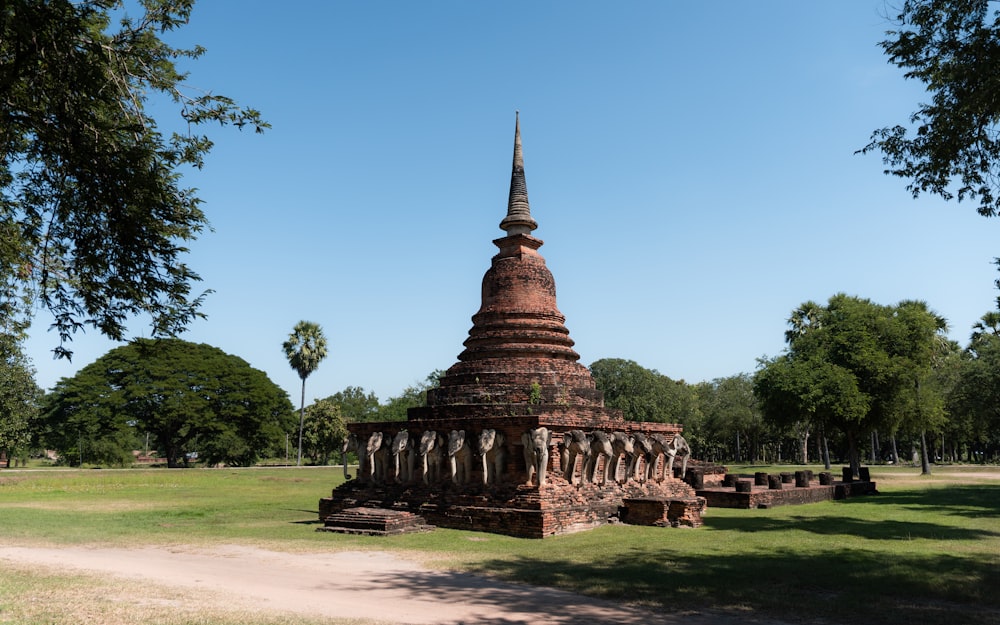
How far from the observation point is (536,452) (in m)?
15.5

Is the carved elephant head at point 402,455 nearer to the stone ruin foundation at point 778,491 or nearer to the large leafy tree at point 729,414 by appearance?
the stone ruin foundation at point 778,491

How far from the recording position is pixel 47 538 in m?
13.8

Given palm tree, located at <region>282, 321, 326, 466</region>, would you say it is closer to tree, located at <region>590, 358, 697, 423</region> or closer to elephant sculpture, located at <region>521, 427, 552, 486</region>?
tree, located at <region>590, 358, 697, 423</region>

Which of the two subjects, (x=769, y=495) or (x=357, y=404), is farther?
(x=357, y=404)

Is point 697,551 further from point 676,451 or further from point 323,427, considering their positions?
point 323,427

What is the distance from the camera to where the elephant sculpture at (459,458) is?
54.2 ft

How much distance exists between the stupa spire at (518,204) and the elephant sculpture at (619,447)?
23.6 feet

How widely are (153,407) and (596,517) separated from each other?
44931mm

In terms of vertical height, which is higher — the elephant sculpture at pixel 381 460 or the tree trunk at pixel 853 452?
the elephant sculpture at pixel 381 460

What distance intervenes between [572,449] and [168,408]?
42866 mm

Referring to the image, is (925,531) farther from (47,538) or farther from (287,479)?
(287,479)

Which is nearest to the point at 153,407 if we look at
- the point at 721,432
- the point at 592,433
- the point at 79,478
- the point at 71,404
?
the point at 71,404

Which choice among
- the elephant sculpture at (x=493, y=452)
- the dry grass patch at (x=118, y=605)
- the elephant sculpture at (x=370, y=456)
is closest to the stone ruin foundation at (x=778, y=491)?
the elephant sculpture at (x=493, y=452)

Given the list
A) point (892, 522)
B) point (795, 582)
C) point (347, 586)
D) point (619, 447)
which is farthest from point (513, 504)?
point (892, 522)
